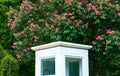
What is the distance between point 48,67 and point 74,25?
5.56 ft

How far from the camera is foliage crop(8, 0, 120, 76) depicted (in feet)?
24.3

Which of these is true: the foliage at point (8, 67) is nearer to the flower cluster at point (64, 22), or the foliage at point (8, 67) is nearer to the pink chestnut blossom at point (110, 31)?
the flower cluster at point (64, 22)

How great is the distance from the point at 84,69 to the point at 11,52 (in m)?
4.52

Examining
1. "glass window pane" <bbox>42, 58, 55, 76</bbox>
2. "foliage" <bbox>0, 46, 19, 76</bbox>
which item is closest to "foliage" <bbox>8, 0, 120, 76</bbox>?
"foliage" <bbox>0, 46, 19, 76</bbox>

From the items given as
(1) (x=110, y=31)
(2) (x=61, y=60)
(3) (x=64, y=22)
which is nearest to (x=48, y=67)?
(2) (x=61, y=60)

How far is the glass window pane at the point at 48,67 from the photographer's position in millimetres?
6066

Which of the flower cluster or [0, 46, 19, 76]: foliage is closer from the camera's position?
the flower cluster

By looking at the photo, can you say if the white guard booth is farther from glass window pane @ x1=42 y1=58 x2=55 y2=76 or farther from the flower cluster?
the flower cluster

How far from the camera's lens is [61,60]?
588 centimetres

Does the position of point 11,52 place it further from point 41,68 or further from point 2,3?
point 41,68

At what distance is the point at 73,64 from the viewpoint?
6.18 m

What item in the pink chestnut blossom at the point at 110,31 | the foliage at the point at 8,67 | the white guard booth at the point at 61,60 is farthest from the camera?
the foliage at the point at 8,67

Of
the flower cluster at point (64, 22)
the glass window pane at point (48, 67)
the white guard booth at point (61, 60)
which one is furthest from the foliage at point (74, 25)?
the glass window pane at point (48, 67)

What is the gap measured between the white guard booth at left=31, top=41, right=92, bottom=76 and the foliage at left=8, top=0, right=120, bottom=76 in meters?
1.03
